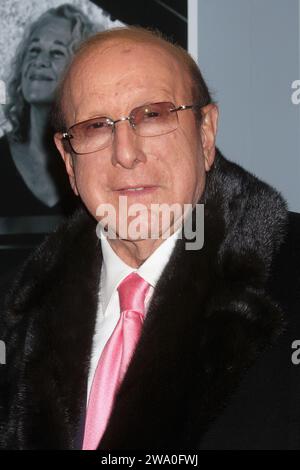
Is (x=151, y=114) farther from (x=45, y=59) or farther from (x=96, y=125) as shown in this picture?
(x=45, y=59)

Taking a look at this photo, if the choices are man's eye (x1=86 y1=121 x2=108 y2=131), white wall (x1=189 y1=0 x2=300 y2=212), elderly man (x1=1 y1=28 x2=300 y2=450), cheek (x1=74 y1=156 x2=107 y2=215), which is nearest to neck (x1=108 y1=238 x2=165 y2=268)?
elderly man (x1=1 y1=28 x2=300 y2=450)

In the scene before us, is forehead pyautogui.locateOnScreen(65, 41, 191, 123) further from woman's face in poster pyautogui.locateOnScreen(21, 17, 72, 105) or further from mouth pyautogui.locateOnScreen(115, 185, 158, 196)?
woman's face in poster pyautogui.locateOnScreen(21, 17, 72, 105)

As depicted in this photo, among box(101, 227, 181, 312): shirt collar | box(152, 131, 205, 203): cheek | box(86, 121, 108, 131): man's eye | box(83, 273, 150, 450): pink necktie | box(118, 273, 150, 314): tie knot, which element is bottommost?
box(83, 273, 150, 450): pink necktie

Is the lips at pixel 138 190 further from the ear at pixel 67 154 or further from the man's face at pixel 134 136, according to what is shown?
the ear at pixel 67 154

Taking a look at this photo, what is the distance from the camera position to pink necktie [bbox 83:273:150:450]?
4.39ft

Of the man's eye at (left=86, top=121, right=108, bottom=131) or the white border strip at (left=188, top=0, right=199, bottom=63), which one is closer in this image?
the man's eye at (left=86, top=121, right=108, bottom=131)

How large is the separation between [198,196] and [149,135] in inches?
6.7

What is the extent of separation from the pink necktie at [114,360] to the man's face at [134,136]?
0.57ft

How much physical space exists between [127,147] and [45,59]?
0.70 metres

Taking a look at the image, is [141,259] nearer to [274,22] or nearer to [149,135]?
[149,135]

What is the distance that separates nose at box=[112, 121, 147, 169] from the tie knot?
0.77 feet

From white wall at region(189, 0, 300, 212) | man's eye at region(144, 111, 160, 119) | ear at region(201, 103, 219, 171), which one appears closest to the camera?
man's eye at region(144, 111, 160, 119)

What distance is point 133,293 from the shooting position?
1.42 meters

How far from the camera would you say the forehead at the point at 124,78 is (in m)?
1.37
